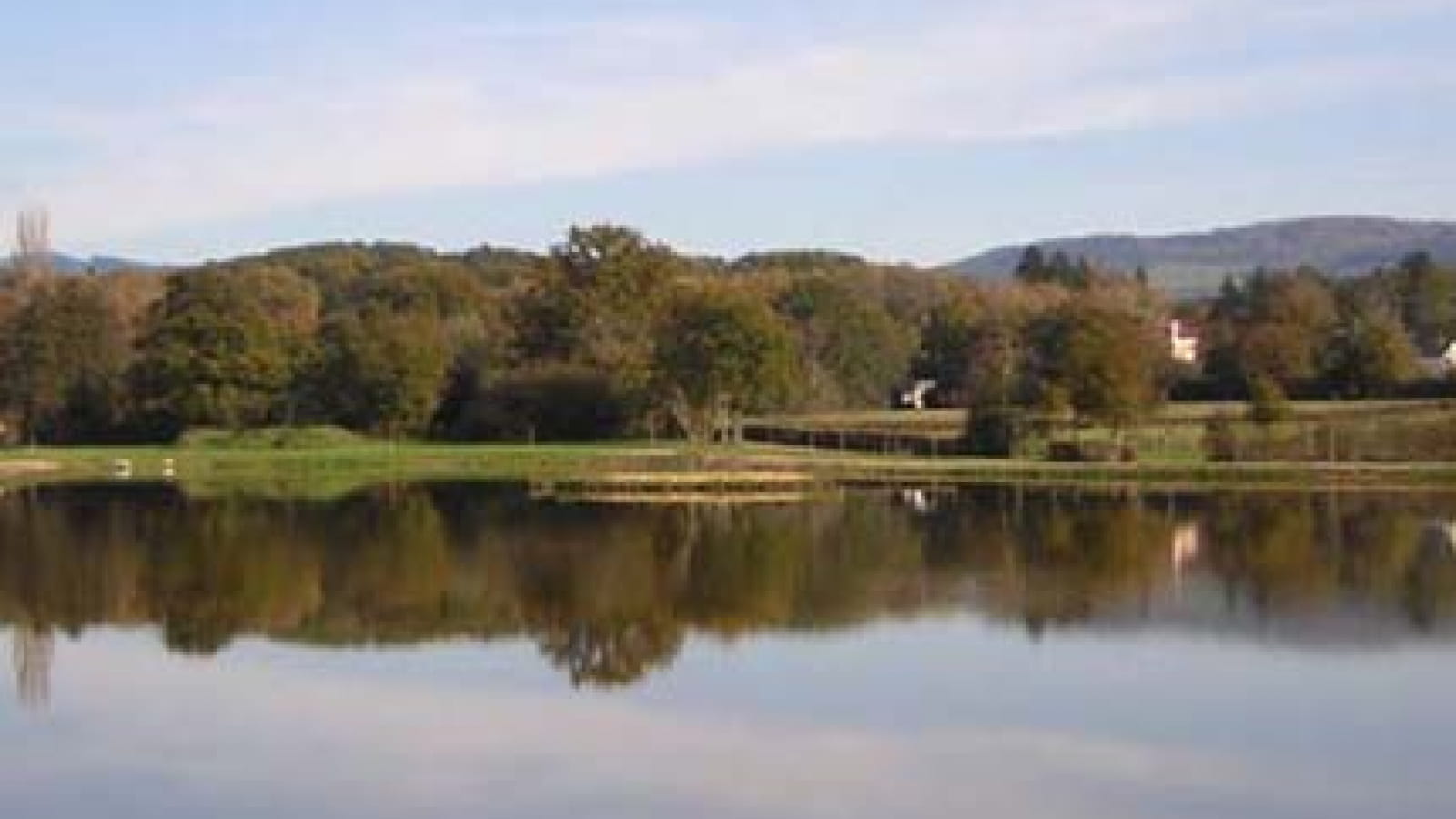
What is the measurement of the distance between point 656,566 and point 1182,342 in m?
83.1

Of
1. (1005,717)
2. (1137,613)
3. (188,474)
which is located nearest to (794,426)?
(188,474)

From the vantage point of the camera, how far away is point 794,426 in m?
74.1

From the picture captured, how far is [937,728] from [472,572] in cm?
1708

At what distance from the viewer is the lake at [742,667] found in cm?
1766

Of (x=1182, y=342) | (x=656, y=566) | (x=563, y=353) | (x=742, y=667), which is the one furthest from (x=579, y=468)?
(x=1182, y=342)

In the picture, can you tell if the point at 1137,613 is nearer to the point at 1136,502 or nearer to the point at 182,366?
the point at 1136,502

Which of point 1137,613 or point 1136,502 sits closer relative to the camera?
point 1137,613

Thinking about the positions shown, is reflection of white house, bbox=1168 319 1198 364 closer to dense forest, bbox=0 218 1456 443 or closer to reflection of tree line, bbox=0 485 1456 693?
dense forest, bbox=0 218 1456 443

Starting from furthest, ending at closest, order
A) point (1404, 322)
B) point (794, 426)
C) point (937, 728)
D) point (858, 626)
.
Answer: point (1404, 322)
point (794, 426)
point (858, 626)
point (937, 728)

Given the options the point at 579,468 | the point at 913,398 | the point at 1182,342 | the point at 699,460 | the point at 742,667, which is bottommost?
the point at 742,667

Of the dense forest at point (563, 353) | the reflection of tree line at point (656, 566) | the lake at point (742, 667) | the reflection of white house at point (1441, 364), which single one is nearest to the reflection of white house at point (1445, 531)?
the lake at point (742, 667)

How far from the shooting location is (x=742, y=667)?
82.3ft

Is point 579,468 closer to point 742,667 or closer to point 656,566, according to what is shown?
point 656,566

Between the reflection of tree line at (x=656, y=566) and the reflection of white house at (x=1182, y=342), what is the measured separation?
4814 centimetres
